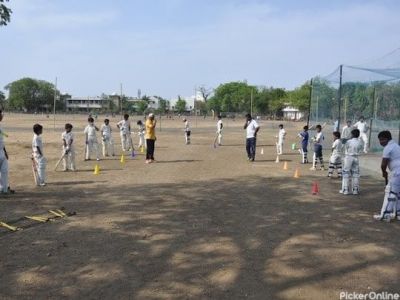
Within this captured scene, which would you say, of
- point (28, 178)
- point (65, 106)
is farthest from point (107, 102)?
point (28, 178)

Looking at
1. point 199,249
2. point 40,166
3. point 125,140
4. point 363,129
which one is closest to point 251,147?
point 363,129

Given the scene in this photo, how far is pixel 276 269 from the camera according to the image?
18.1 feet

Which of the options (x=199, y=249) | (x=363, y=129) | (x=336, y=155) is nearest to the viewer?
(x=199, y=249)

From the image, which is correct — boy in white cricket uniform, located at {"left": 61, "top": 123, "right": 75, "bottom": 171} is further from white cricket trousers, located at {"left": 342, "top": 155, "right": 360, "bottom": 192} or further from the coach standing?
white cricket trousers, located at {"left": 342, "top": 155, "right": 360, "bottom": 192}

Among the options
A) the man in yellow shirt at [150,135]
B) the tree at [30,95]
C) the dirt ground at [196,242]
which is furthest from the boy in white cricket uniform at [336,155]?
the tree at [30,95]

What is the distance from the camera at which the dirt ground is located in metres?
5.03

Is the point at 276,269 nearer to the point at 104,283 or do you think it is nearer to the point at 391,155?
the point at 104,283

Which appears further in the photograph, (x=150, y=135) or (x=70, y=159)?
(x=150, y=135)

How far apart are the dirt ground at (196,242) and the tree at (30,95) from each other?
14280 cm

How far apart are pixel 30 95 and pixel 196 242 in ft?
493

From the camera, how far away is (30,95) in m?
146

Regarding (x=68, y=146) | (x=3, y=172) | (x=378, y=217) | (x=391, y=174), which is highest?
(x=391, y=174)

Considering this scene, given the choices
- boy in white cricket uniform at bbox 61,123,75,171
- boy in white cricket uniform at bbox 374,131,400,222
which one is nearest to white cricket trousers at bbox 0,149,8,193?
boy in white cricket uniform at bbox 61,123,75,171

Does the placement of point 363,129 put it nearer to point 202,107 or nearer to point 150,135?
point 150,135
